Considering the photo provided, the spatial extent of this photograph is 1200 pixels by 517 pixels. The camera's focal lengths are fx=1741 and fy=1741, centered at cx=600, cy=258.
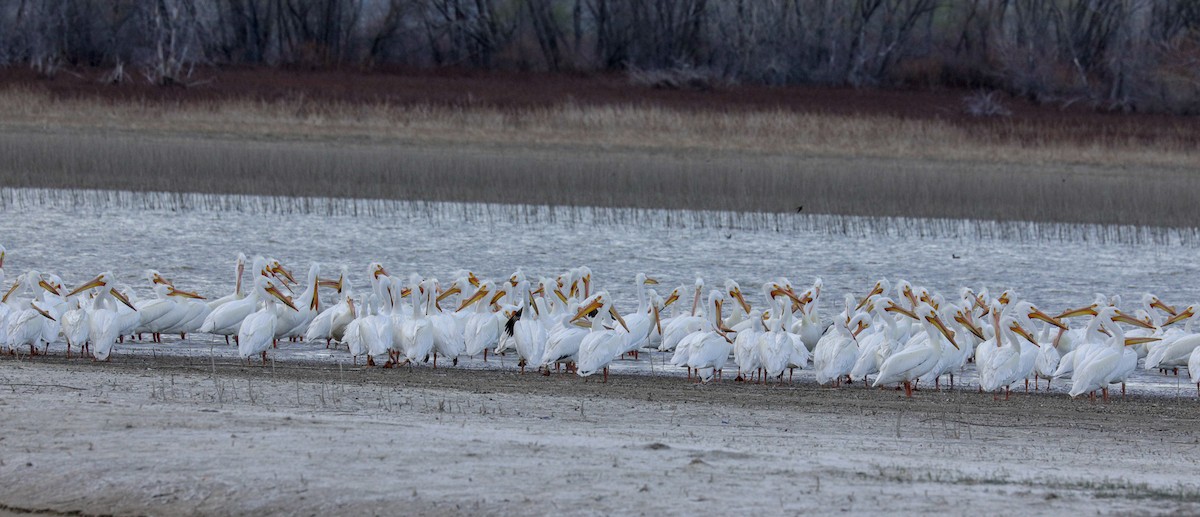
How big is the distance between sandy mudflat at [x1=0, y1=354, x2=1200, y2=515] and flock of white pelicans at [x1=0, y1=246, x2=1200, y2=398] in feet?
2.59

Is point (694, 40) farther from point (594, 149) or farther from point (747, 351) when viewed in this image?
point (747, 351)

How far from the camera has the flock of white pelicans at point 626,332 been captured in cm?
1089

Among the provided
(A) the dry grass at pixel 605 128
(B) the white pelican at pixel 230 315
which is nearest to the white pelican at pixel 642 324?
(B) the white pelican at pixel 230 315

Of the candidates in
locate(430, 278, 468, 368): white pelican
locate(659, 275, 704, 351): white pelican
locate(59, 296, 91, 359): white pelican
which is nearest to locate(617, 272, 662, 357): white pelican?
locate(659, 275, 704, 351): white pelican

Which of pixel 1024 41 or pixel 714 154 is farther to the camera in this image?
pixel 1024 41

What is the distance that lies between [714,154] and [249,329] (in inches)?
626

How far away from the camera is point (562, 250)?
60.8 ft

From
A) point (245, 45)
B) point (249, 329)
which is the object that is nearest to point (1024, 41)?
point (245, 45)

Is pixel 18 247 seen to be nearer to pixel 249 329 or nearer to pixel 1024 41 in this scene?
pixel 249 329

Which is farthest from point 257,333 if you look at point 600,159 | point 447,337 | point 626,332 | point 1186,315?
point 600,159

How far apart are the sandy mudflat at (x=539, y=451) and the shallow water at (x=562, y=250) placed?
568 cm

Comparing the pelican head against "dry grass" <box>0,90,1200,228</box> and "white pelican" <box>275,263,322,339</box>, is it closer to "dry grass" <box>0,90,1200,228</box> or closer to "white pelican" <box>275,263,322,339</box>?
"white pelican" <box>275,263,322,339</box>

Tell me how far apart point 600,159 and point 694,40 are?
20.9 m

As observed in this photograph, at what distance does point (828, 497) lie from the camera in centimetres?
652
